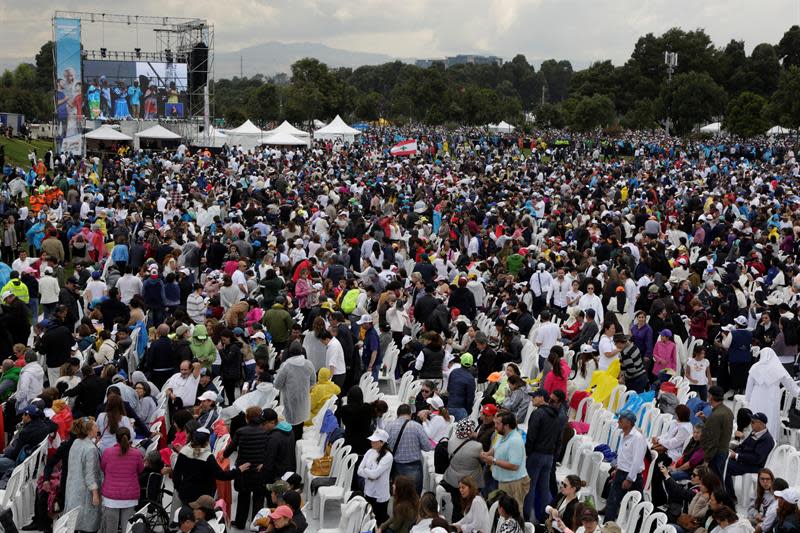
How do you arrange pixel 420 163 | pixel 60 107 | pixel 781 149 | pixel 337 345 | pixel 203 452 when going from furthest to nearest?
pixel 781 149, pixel 60 107, pixel 420 163, pixel 337 345, pixel 203 452

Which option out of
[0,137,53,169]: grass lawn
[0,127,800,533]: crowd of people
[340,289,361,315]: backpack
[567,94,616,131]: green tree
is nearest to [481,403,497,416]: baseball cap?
[0,127,800,533]: crowd of people

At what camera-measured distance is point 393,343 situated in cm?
1216

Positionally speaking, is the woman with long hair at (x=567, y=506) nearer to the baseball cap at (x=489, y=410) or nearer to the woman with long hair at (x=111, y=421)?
the baseball cap at (x=489, y=410)

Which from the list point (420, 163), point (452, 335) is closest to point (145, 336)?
point (452, 335)

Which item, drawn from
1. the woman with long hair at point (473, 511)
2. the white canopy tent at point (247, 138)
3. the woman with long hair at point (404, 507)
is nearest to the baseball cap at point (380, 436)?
the woman with long hair at point (404, 507)

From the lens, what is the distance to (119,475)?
299 inches

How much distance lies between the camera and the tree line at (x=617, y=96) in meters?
64.9

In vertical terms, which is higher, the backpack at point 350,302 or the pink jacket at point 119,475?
the backpack at point 350,302

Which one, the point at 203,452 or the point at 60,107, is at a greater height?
the point at 60,107

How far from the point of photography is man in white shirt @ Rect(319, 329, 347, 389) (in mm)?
10492

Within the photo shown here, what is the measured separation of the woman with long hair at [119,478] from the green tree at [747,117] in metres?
54.7

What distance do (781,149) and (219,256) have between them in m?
34.8

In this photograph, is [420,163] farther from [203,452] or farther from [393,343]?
[203,452]

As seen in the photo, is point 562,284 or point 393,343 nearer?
point 393,343
